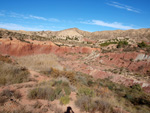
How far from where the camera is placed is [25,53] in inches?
861

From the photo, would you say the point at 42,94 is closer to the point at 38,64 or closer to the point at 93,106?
the point at 93,106

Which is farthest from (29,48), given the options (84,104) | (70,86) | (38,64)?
(84,104)

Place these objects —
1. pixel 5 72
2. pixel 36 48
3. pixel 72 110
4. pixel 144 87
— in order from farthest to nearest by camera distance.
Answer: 1. pixel 36 48
2. pixel 144 87
3. pixel 5 72
4. pixel 72 110

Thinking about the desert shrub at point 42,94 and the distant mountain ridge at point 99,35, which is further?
the distant mountain ridge at point 99,35

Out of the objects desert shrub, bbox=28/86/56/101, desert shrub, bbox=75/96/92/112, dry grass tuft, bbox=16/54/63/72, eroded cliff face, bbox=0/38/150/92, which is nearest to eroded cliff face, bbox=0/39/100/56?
eroded cliff face, bbox=0/38/150/92

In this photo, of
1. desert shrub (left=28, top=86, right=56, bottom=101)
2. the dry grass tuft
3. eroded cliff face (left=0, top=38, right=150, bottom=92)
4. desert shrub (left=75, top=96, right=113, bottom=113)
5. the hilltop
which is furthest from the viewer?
eroded cliff face (left=0, top=38, right=150, bottom=92)

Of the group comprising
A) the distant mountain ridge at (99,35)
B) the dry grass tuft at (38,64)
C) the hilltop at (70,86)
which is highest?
the distant mountain ridge at (99,35)

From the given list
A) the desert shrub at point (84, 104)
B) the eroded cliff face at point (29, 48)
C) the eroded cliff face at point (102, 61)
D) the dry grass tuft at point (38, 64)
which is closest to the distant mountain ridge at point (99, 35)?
the eroded cliff face at point (29, 48)

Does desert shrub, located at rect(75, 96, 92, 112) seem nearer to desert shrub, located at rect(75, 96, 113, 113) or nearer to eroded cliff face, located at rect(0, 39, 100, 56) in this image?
desert shrub, located at rect(75, 96, 113, 113)

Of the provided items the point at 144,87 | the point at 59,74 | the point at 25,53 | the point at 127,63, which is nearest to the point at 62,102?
the point at 59,74

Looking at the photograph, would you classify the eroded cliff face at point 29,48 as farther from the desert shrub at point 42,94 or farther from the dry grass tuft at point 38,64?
the desert shrub at point 42,94

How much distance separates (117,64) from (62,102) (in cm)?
1628

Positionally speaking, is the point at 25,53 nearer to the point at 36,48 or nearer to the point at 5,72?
→ the point at 36,48

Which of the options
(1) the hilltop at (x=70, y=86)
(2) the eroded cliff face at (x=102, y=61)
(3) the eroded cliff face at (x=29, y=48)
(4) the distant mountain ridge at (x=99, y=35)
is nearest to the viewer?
(1) the hilltop at (x=70, y=86)
